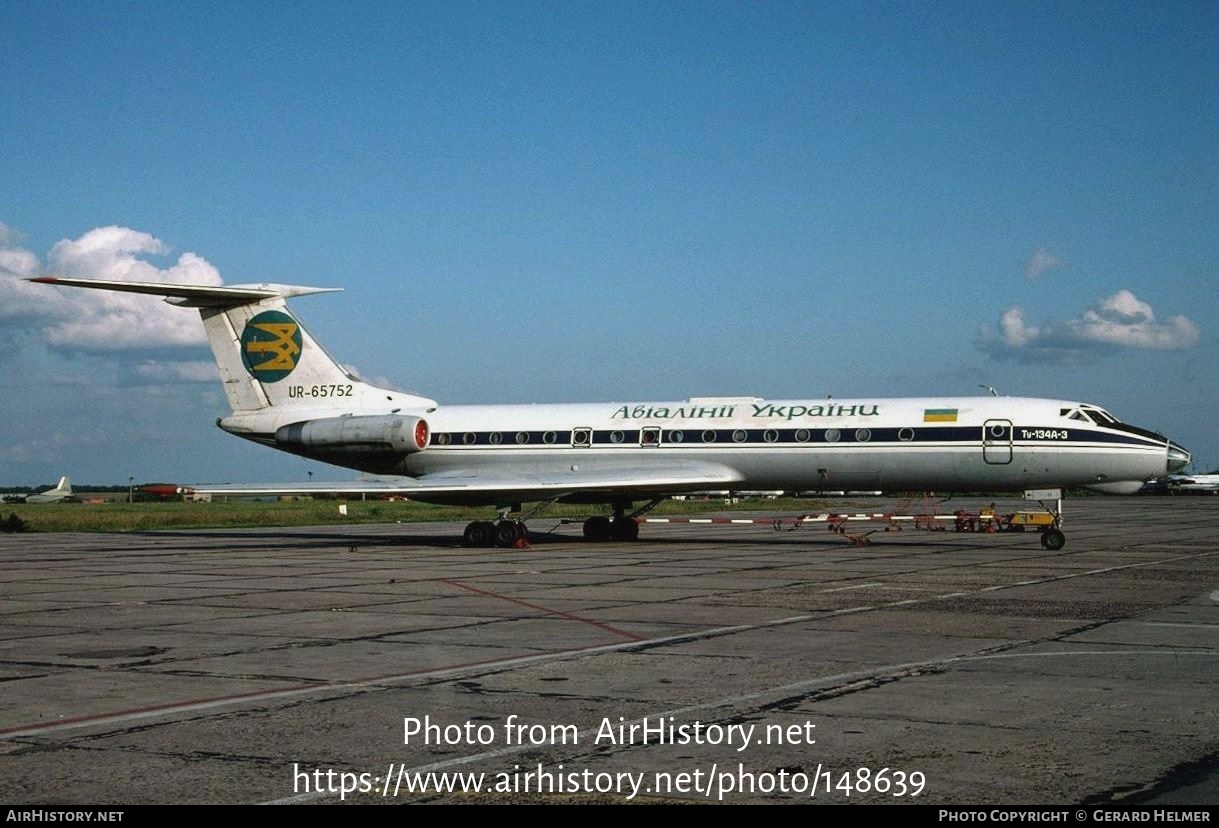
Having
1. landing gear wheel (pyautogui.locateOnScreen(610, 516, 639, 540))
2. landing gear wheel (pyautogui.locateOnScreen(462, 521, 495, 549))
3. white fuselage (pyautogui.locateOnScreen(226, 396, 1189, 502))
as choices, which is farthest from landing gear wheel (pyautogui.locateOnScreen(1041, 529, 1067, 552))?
landing gear wheel (pyautogui.locateOnScreen(462, 521, 495, 549))

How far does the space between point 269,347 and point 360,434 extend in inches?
143

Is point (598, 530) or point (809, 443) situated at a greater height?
point (809, 443)

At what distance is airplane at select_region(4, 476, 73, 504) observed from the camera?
95.8 m

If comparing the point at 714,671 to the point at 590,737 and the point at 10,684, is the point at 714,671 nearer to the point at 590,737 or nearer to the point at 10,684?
the point at 590,737

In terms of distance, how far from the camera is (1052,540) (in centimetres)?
2725

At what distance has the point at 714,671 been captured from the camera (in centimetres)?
1070

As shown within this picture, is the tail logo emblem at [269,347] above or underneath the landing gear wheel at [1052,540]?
above

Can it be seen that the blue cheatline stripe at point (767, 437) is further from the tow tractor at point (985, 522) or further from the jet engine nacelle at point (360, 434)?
the tow tractor at point (985, 522)

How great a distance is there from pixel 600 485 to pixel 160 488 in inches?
383

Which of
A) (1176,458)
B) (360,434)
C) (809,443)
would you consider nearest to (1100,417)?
(1176,458)

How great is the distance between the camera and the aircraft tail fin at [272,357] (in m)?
33.3

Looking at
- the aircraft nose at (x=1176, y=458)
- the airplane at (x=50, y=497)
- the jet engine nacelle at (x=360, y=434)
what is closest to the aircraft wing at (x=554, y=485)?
the jet engine nacelle at (x=360, y=434)

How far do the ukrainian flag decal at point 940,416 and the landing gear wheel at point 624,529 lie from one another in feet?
26.9

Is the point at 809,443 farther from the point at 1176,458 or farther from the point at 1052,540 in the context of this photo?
the point at 1176,458
